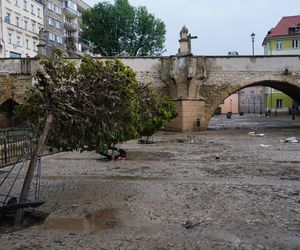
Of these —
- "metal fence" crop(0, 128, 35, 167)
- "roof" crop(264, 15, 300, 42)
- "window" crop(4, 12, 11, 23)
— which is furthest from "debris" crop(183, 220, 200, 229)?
"roof" crop(264, 15, 300, 42)

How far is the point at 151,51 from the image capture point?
167 feet

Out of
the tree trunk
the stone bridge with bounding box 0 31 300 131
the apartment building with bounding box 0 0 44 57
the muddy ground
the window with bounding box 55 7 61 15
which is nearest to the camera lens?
the muddy ground

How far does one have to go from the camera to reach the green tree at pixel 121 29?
4866 centimetres

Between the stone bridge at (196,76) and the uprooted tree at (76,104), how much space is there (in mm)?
18808

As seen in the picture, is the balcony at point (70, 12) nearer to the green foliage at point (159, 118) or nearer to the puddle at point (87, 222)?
the green foliage at point (159, 118)

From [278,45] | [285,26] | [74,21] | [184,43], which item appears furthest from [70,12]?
[184,43]

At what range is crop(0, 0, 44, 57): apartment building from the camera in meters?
45.5

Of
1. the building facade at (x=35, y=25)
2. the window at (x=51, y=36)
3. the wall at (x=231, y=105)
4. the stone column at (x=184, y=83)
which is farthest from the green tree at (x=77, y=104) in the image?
the wall at (x=231, y=105)

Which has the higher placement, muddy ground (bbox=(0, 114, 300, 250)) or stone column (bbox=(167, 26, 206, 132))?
stone column (bbox=(167, 26, 206, 132))

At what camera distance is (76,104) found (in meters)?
5.68

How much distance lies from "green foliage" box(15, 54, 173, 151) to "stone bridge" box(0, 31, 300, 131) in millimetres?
18799

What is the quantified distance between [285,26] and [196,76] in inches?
1519

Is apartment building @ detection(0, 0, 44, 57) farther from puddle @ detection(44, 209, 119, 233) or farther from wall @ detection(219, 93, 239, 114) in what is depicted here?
puddle @ detection(44, 209, 119, 233)

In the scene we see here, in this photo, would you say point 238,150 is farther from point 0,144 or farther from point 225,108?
point 225,108
